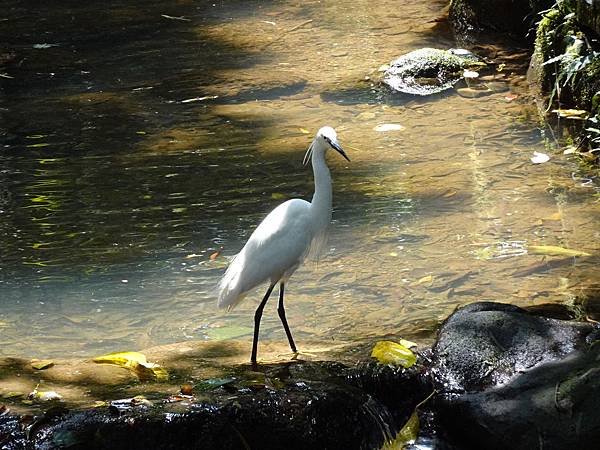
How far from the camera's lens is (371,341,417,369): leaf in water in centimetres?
480

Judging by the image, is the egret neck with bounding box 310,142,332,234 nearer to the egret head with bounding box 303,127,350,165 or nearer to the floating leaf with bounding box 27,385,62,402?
the egret head with bounding box 303,127,350,165

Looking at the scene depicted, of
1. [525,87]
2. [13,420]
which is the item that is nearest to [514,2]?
[525,87]

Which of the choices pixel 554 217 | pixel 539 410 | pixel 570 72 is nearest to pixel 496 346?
pixel 539 410

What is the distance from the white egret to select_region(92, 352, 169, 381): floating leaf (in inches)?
24.0

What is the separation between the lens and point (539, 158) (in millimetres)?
8172

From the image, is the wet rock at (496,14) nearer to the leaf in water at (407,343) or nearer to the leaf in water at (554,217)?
the leaf in water at (554,217)

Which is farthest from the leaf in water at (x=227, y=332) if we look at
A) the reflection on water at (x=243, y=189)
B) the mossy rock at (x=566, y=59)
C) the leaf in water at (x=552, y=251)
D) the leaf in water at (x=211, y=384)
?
the mossy rock at (x=566, y=59)

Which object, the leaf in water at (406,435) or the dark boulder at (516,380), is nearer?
the dark boulder at (516,380)

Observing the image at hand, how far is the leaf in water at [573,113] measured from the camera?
339 inches

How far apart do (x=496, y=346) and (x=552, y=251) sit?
2.04 metres

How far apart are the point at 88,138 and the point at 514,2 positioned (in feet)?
16.7

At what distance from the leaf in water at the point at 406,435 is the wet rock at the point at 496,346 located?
198 millimetres

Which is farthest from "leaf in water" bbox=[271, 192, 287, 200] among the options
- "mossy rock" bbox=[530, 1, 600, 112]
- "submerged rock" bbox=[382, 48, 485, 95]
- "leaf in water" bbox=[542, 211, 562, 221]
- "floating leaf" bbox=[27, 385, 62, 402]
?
"floating leaf" bbox=[27, 385, 62, 402]

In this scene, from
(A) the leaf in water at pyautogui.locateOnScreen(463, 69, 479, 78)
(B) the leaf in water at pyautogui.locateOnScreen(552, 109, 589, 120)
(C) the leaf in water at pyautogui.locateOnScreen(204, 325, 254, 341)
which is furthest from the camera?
(A) the leaf in water at pyautogui.locateOnScreen(463, 69, 479, 78)
